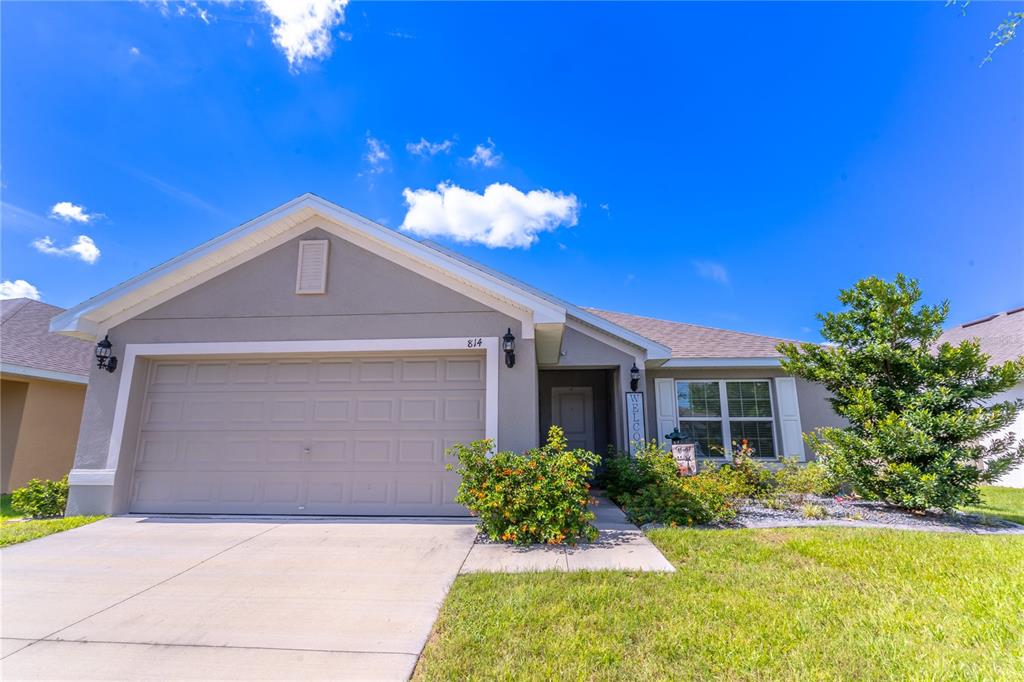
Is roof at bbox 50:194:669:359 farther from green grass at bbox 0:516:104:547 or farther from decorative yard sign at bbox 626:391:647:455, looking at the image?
decorative yard sign at bbox 626:391:647:455

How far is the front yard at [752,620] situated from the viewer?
8.11ft

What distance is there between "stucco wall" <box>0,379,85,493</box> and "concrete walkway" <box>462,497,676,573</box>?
11130 millimetres

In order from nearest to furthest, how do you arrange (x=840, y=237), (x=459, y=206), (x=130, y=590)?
(x=130, y=590) < (x=840, y=237) < (x=459, y=206)

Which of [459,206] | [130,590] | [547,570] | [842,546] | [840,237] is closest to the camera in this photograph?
[130,590]

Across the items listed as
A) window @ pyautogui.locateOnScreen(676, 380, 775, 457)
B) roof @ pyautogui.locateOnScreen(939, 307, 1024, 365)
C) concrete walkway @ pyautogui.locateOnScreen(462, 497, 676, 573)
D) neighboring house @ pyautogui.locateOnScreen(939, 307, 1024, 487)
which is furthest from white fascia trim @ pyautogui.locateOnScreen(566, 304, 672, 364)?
roof @ pyautogui.locateOnScreen(939, 307, 1024, 365)

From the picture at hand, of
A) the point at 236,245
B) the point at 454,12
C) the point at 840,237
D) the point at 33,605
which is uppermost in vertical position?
the point at 454,12

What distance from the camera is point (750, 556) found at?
4445 millimetres

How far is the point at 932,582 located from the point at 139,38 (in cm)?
1400

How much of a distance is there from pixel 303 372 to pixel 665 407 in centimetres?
792

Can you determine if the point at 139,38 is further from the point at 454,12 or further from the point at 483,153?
the point at 483,153

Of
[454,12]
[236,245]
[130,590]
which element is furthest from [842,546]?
[454,12]

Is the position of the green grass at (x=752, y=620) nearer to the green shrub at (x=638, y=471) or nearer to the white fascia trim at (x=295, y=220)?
the green shrub at (x=638, y=471)

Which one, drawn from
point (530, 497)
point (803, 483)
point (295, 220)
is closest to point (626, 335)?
point (803, 483)

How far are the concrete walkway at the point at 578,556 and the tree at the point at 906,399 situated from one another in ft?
14.2
